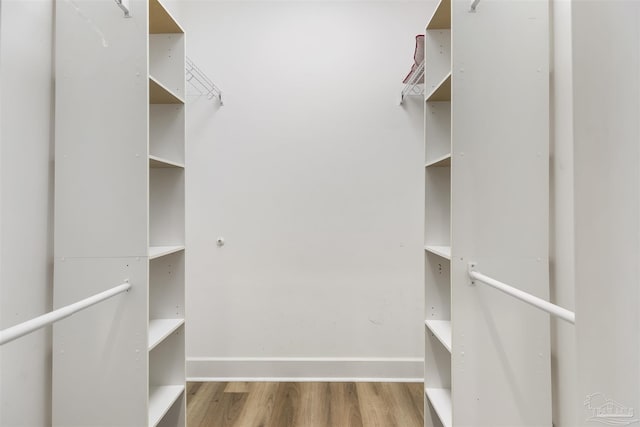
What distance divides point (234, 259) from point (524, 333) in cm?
172

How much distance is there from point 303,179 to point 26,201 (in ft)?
4.74

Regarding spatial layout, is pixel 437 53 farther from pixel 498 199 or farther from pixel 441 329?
pixel 441 329

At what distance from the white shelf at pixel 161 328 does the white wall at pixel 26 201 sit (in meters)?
0.37

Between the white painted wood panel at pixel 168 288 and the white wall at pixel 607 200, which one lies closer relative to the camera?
the white wall at pixel 607 200

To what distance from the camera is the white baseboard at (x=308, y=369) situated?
7.07ft

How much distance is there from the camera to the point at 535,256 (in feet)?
3.97

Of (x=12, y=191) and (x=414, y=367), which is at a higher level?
(x=12, y=191)

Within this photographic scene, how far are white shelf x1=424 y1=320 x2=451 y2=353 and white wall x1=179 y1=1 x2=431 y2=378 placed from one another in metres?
0.65

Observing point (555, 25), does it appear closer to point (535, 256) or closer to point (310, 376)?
point (535, 256)

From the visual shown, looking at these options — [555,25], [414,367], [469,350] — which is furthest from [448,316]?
[555,25]

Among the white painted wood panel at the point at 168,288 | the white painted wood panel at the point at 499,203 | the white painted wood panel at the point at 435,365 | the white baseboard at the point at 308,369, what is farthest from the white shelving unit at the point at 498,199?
the white painted wood panel at the point at 168,288

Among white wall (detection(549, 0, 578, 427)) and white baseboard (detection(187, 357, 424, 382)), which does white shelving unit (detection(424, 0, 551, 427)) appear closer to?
white wall (detection(549, 0, 578, 427))

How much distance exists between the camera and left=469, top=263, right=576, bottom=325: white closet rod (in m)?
0.82

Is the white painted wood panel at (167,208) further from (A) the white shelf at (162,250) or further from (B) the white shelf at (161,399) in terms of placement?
(B) the white shelf at (161,399)
